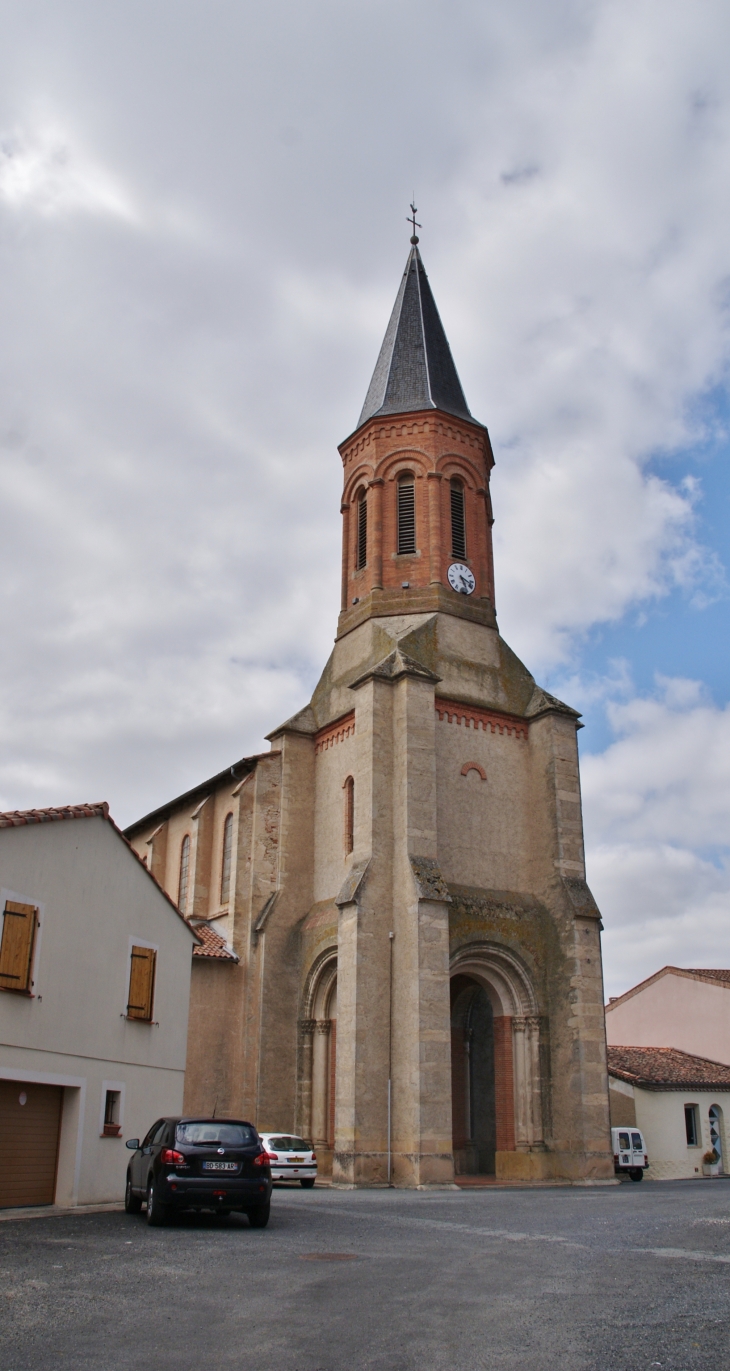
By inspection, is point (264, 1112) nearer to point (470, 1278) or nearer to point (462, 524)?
point (462, 524)

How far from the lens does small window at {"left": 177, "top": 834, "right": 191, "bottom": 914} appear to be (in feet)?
119

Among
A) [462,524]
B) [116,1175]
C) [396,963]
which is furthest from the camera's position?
[462,524]

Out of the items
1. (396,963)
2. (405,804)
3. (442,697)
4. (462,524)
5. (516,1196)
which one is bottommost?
(516,1196)

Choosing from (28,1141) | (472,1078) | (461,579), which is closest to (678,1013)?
(472,1078)

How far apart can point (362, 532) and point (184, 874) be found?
13119 mm

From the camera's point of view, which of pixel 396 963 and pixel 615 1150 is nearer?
pixel 396 963

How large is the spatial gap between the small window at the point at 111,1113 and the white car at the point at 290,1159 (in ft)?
20.0

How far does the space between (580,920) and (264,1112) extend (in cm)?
941

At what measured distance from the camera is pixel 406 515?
107ft

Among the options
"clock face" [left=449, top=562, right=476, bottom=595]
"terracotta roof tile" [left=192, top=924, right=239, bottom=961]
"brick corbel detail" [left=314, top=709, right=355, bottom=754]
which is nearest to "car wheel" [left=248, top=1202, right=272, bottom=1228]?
"terracotta roof tile" [left=192, top=924, right=239, bottom=961]

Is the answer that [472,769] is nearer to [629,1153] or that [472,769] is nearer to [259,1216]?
[629,1153]

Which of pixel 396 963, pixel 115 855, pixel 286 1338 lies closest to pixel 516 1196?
pixel 396 963

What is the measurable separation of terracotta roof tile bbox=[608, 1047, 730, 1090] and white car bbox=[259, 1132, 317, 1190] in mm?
14791

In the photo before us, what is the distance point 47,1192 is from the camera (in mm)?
16750
